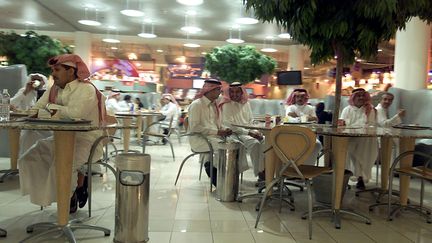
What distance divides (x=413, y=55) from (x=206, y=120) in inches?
190

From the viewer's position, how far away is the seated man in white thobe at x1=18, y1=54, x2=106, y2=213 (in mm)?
2885

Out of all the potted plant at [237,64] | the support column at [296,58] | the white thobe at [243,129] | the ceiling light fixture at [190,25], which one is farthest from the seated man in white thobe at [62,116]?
the support column at [296,58]

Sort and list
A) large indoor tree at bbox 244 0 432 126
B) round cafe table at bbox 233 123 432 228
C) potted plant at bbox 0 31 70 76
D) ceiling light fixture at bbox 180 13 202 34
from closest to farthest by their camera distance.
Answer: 1. round cafe table at bbox 233 123 432 228
2. large indoor tree at bbox 244 0 432 126
3. potted plant at bbox 0 31 70 76
4. ceiling light fixture at bbox 180 13 202 34

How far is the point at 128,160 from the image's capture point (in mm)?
2664

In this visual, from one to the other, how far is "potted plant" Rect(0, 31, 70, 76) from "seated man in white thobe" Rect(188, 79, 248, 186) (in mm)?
3254

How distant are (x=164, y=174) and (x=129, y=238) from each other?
2867mm

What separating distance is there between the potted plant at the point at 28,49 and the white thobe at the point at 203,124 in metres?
3.31

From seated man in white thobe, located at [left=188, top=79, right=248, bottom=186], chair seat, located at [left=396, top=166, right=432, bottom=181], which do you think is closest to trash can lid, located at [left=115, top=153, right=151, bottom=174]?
seated man in white thobe, located at [left=188, top=79, right=248, bottom=186]

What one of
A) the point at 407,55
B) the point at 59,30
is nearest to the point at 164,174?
the point at 407,55

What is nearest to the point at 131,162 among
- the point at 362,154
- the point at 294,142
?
the point at 294,142

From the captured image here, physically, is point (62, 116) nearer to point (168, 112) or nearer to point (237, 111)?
point (237, 111)

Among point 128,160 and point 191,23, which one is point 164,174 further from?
point 191,23

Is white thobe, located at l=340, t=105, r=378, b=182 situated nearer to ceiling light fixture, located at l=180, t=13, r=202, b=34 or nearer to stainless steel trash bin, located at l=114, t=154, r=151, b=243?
stainless steel trash bin, located at l=114, t=154, r=151, b=243

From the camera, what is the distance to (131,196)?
271cm
